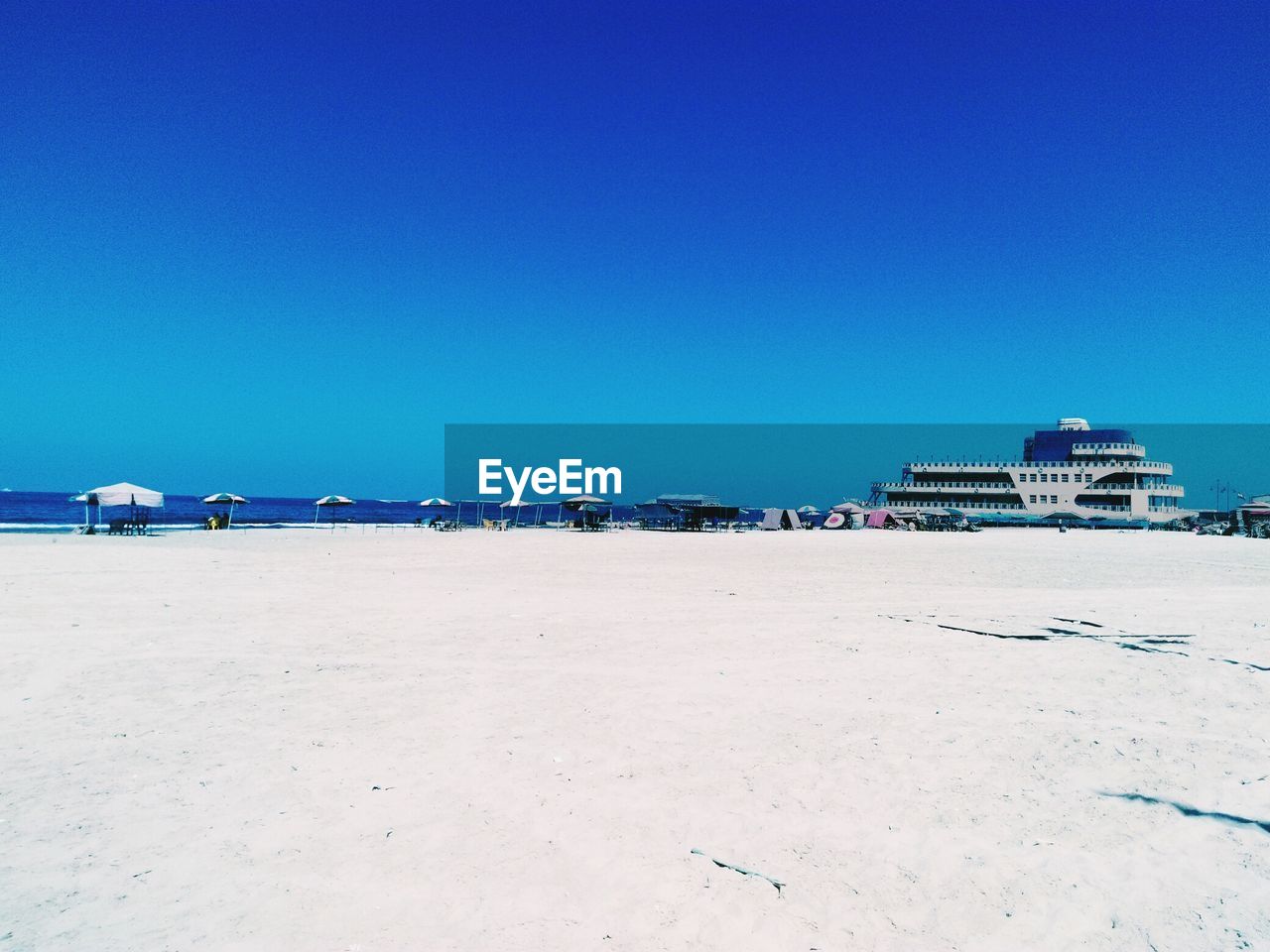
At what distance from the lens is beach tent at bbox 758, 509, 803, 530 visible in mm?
58969

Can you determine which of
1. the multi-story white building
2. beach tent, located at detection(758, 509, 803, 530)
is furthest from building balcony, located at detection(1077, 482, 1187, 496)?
beach tent, located at detection(758, 509, 803, 530)

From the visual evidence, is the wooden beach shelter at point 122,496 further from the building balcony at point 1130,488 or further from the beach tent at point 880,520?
the building balcony at point 1130,488

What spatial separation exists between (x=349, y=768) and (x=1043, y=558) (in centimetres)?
2466

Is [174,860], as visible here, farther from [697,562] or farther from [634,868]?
[697,562]

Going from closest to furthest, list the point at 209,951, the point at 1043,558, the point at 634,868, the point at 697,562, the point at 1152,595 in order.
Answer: the point at 209,951 → the point at 634,868 → the point at 1152,595 → the point at 697,562 → the point at 1043,558

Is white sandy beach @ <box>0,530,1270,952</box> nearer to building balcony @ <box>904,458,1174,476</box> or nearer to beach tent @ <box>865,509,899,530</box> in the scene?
beach tent @ <box>865,509,899,530</box>

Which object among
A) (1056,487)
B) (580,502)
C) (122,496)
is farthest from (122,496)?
(1056,487)

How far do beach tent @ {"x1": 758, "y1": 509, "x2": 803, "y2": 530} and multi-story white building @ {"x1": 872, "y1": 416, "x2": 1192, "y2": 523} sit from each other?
24.8m

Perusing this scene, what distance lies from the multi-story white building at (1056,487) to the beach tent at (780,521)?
24.8 m

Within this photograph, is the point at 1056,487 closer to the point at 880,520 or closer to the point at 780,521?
the point at 880,520

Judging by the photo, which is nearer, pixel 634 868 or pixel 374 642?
pixel 634 868

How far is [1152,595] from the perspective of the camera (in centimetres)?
1389

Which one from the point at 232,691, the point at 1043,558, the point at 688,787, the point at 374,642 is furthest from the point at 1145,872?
the point at 1043,558

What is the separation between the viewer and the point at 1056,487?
82.0 metres
